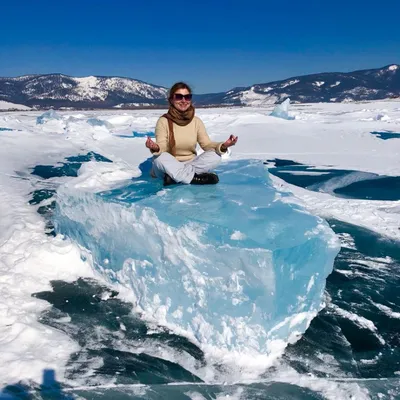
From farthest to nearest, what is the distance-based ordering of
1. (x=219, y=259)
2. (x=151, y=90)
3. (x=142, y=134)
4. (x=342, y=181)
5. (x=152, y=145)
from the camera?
(x=151, y=90) → (x=142, y=134) → (x=342, y=181) → (x=152, y=145) → (x=219, y=259)

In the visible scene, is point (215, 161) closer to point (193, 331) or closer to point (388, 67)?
point (193, 331)

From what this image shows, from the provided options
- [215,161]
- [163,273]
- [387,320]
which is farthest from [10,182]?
[387,320]

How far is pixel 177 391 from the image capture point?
2605mm

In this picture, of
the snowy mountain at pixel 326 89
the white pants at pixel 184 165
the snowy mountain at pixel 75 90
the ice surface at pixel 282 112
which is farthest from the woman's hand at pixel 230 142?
the snowy mountain at pixel 75 90

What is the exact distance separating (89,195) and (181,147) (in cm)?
112

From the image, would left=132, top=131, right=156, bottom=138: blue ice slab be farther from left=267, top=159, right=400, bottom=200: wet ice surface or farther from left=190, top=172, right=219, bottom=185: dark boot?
left=190, top=172, right=219, bottom=185: dark boot

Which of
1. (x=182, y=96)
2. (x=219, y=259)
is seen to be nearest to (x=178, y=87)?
(x=182, y=96)

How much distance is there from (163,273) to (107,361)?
31.4 inches

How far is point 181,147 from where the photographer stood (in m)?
4.52

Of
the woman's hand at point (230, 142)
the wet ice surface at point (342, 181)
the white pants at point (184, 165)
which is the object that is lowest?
the wet ice surface at point (342, 181)

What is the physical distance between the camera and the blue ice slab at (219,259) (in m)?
2.91

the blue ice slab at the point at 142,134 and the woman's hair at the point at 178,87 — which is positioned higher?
the woman's hair at the point at 178,87

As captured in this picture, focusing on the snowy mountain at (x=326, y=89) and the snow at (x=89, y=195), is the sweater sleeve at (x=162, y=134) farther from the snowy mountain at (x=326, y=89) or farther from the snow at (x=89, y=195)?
the snowy mountain at (x=326, y=89)

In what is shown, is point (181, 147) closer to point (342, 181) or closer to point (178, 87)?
point (178, 87)
